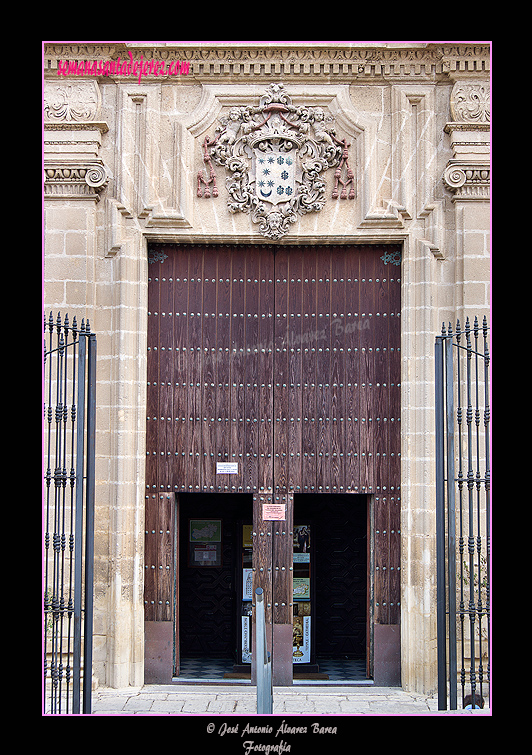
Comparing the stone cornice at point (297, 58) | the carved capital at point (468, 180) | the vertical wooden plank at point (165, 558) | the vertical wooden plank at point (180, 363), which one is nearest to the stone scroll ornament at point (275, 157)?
the stone cornice at point (297, 58)

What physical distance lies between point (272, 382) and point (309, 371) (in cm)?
36

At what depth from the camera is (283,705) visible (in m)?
5.88

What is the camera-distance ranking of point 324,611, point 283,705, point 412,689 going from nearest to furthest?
point 283,705 → point 412,689 → point 324,611

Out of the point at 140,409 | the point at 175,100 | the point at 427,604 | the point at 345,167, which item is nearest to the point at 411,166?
the point at 345,167

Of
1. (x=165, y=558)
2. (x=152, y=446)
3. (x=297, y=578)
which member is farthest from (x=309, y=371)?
(x=297, y=578)

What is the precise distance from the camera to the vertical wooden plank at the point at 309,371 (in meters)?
6.64

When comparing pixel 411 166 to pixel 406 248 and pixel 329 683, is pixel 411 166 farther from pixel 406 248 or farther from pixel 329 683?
pixel 329 683

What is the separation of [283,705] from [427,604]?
1.51 m

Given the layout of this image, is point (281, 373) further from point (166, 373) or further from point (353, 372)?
point (166, 373)

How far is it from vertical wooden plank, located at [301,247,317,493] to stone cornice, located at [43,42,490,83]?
167cm

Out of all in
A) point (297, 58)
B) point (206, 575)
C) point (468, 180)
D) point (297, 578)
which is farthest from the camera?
point (206, 575)

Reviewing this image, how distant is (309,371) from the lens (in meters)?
6.69

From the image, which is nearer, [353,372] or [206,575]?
[353,372]

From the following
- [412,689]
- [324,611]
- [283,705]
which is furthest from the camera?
[324,611]
